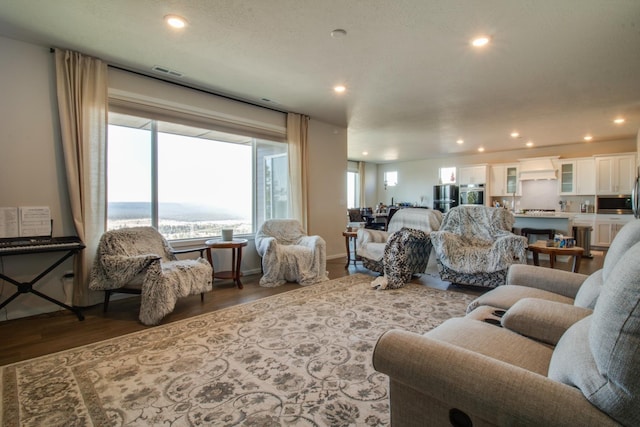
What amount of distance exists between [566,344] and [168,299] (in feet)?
9.42

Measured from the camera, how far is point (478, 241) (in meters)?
4.32

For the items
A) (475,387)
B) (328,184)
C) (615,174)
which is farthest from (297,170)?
(615,174)

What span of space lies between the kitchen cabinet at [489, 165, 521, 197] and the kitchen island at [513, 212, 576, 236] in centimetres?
273

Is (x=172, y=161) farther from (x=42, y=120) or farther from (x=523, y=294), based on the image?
(x=523, y=294)

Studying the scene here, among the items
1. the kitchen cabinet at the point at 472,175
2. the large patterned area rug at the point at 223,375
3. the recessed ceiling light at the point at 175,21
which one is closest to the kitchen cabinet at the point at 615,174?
the kitchen cabinet at the point at 472,175

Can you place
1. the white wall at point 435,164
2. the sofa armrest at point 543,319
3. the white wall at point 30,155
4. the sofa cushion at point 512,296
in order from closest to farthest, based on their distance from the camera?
the sofa armrest at point 543,319 < the sofa cushion at point 512,296 < the white wall at point 30,155 < the white wall at point 435,164

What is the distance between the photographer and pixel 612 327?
2.69ft

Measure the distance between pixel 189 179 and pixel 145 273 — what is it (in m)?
1.79

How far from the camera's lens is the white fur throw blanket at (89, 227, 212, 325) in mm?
2875

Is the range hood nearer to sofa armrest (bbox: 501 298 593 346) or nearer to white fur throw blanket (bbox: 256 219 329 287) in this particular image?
white fur throw blanket (bbox: 256 219 329 287)

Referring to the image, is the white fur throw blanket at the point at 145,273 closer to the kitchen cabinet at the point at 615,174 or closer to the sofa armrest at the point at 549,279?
the sofa armrest at the point at 549,279

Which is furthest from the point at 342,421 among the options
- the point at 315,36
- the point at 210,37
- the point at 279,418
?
the point at 210,37

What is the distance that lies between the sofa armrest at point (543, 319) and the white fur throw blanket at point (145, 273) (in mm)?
2678

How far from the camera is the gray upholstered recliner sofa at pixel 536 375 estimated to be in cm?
79
